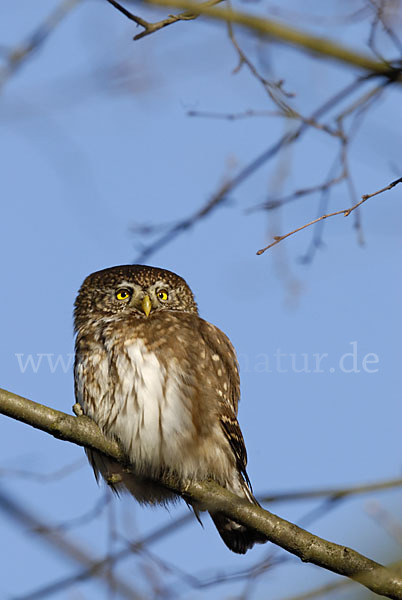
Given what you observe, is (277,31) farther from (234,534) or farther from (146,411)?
(234,534)

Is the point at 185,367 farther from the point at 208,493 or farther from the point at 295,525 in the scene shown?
the point at 295,525

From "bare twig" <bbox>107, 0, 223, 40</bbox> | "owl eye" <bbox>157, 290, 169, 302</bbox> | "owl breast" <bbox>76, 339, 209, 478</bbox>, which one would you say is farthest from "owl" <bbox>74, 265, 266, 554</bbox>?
"bare twig" <bbox>107, 0, 223, 40</bbox>

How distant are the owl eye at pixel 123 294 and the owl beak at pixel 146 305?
13 cm

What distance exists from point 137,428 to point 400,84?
2.22m

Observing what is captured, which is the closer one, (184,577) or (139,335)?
(184,577)

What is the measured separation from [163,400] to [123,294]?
1.14 metres

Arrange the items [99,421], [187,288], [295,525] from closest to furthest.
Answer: [295,525], [99,421], [187,288]

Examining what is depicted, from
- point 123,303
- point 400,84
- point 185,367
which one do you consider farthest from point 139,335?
point 400,84

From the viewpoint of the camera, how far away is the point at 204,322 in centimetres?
504

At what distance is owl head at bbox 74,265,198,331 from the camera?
520 centimetres

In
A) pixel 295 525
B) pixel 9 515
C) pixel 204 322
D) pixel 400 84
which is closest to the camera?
pixel 9 515

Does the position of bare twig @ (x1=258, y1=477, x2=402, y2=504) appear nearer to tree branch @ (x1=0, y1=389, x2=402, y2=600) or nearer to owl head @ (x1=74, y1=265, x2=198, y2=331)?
tree branch @ (x1=0, y1=389, x2=402, y2=600)

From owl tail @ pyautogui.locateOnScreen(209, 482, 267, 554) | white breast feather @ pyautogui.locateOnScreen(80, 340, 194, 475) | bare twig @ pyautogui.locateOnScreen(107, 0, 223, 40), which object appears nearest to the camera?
bare twig @ pyautogui.locateOnScreen(107, 0, 223, 40)

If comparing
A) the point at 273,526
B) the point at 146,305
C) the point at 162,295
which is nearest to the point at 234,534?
the point at 273,526
